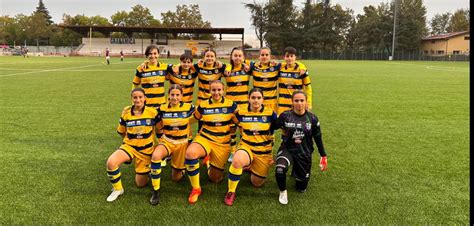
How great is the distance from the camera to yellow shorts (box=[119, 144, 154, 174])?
13.9ft

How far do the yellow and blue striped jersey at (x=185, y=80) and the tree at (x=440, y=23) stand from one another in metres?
A: 98.0

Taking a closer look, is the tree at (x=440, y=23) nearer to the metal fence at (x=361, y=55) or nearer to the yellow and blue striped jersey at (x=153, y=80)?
the metal fence at (x=361, y=55)

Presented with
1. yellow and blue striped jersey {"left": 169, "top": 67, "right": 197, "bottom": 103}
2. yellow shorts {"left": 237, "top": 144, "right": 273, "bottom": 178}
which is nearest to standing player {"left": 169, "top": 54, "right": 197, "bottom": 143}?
yellow and blue striped jersey {"left": 169, "top": 67, "right": 197, "bottom": 103}

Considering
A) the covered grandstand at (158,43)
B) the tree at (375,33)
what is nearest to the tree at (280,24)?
the covered grandstand at (158,43)

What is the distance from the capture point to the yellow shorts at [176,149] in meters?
4.31

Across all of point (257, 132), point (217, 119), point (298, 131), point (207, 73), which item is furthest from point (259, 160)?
point (207, 73)

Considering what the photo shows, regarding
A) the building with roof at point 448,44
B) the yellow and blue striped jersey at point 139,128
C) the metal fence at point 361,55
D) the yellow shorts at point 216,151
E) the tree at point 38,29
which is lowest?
the yellow shorts at point 216,151

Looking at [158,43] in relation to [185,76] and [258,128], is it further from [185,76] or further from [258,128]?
[258,128]

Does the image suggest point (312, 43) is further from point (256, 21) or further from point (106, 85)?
point (106, 85)

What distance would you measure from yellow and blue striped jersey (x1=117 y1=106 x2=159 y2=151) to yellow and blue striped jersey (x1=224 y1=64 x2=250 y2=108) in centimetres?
155

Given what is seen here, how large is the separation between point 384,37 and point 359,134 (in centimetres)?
6096

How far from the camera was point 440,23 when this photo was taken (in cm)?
8994

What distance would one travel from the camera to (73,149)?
5875 mm

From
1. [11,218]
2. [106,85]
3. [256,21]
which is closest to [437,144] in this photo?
[11,218]
